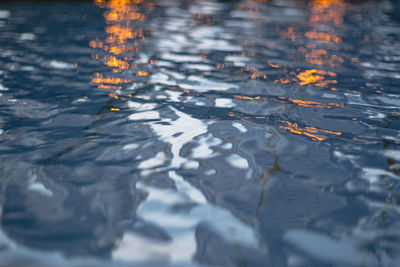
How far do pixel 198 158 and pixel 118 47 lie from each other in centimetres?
225

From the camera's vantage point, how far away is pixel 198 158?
4.38 ft

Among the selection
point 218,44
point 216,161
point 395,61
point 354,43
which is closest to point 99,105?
point 216,161

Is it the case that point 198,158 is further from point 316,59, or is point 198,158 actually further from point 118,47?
point 118,47

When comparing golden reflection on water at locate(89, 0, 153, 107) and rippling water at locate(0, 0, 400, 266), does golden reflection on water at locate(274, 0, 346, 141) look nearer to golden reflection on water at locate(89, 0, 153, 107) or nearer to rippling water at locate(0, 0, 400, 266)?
rippling water at locate(0, 0, 400, 266)

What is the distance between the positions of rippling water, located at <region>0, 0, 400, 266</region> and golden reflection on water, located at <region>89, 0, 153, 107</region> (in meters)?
0.02

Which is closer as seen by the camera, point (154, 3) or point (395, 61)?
point (395, 61)

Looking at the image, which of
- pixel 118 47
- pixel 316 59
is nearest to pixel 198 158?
pixel 316 59

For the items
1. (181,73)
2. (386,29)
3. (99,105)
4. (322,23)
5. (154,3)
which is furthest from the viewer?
(154,3)

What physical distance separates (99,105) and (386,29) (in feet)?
14.2

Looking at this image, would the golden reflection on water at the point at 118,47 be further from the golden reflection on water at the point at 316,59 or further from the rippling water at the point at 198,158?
the golden reflection on water at the point at 316,59

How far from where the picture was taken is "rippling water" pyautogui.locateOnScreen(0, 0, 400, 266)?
916 mm

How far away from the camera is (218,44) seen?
3.41 m

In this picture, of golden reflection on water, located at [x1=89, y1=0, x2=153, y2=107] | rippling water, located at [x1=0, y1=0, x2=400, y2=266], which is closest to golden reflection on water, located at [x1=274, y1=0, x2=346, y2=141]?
rippling water, located at [x1=0, y1=0, x2=400, y2=266]

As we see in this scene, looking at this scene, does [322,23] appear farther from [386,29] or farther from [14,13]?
[14,13]
